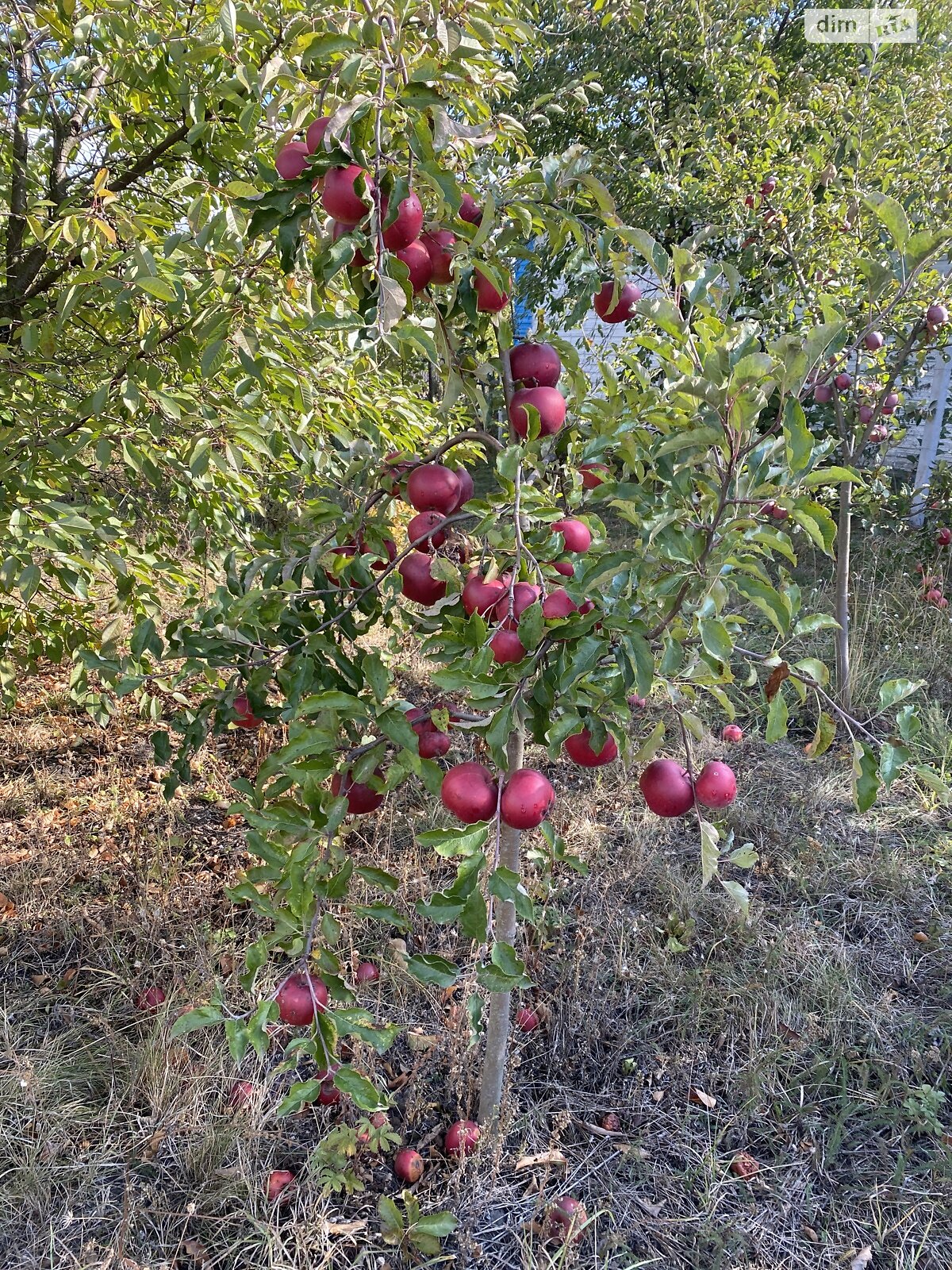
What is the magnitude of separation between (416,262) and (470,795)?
2.41ft

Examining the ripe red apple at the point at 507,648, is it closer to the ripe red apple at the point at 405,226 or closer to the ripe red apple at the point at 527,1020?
the ripe red apple at the point at 405,226

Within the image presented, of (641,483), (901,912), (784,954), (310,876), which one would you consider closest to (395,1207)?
(310,876)

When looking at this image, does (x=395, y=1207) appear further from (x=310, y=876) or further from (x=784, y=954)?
(x=784, y=954)

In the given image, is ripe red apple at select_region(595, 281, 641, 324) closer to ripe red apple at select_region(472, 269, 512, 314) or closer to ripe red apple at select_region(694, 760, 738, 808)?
ripe red apple at select_region(472, 269, 512, 314)

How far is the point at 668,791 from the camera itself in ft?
4.16

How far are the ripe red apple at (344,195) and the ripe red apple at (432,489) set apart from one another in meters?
0.37

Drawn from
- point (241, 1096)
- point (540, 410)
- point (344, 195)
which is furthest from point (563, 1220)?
point (344, 195)

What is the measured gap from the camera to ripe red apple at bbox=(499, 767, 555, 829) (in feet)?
3.51

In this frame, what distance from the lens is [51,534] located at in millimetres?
1670

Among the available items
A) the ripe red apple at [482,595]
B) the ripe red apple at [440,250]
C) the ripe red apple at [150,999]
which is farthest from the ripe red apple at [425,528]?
the ripe red apple at [150,999]

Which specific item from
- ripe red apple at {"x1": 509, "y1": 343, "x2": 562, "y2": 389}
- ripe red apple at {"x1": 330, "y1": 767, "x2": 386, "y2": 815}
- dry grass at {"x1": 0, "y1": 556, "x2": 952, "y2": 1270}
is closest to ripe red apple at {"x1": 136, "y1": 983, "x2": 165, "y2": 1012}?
dry grass at {"x1": 0, "y1": 556, "x2": 952, "y2": 1270}

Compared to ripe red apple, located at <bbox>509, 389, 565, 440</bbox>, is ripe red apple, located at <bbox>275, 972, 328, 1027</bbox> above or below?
below

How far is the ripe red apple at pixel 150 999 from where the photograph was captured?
6.72 feet

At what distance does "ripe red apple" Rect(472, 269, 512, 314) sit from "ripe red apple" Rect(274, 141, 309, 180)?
0.27 meters
